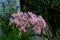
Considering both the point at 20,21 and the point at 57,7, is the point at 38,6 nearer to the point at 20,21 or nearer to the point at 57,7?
the point at 57,7

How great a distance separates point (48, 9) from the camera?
Result: 21.3 ft

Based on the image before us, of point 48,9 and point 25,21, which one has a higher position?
point 25,21

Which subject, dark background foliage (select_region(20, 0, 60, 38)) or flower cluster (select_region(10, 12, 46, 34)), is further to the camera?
dark background foliage (select_region(20, 0, 60, 38))

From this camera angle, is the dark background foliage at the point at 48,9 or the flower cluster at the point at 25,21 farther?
the dark background foliage at the point at 48,9

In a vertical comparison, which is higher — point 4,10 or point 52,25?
point 4,10

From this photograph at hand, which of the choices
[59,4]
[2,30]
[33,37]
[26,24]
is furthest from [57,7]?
[26,24]

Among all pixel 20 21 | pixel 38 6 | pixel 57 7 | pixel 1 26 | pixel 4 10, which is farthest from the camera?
pixel 57 7

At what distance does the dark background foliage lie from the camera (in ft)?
20.4

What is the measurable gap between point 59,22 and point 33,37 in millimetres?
1791

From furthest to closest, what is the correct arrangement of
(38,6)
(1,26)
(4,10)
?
(38,6) → (4,10) → (1,26)

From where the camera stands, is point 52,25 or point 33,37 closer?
point 33,37

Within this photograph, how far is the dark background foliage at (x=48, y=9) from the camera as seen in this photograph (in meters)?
6.23

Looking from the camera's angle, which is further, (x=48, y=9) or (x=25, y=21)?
(x=48, y=9)

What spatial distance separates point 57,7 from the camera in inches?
264
